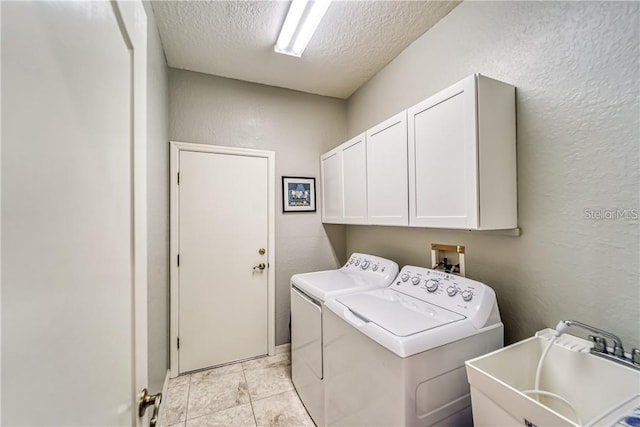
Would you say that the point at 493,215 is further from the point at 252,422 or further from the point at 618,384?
the point at 252,422

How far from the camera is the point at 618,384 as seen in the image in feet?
3.08

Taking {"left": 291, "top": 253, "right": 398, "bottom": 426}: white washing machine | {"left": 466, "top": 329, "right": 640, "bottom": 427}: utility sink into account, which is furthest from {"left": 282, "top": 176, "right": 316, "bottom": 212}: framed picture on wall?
{"left": 466, "top": 329, "right": 640, "bottom": 427}: utility sink

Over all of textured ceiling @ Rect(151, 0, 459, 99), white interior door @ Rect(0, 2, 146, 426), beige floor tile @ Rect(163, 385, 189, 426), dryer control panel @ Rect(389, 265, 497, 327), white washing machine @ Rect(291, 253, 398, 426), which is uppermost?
textured ceiling @ Rect(151, 0, 459, 99)

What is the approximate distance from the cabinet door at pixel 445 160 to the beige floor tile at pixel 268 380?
173 cm

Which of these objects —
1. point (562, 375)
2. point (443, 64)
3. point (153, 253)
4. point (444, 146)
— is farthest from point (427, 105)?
point (153, 253)

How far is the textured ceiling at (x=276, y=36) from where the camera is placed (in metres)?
1.73

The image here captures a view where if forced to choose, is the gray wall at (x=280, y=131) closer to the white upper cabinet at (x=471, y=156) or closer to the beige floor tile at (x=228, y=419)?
the beige floor tile at (x=228, y=419)

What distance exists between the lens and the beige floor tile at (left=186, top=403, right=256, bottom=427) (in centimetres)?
179

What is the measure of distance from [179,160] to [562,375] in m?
2.84

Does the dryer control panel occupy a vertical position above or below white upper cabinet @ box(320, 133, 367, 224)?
below

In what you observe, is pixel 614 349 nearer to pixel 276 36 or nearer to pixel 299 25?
pixel 299 25

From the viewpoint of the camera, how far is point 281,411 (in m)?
1.90

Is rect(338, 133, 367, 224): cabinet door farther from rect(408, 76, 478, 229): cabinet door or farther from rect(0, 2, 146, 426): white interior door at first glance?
rect(0, 2, 146, 426): white interior door

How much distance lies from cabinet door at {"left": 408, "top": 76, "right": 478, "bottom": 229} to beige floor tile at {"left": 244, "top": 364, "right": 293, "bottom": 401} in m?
1.73
